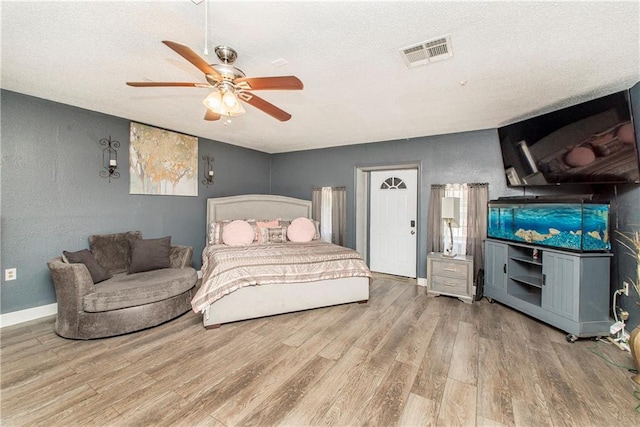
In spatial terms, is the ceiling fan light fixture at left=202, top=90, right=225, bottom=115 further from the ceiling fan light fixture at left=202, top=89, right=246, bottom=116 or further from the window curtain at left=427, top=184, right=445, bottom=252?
the window curtain at left=427, top=184, right=445, bottom=252

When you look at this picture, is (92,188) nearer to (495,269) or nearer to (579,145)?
(495,269)

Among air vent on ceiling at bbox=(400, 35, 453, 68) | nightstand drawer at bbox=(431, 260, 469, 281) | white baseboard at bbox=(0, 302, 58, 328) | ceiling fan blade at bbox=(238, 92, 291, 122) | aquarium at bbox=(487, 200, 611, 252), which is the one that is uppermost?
air vent on ceiling at bbox=(400, 35, 453, 68)

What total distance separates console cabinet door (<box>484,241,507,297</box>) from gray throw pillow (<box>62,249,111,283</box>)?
4.86m

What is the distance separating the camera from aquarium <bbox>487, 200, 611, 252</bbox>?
256 centimetres

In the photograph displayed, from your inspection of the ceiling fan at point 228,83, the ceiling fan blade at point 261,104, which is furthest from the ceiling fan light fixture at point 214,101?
the ceiling fan blade at point 261,104

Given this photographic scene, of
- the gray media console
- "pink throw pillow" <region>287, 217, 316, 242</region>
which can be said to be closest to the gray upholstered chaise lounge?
"pink throw pillow" <region>287, 217, 316, 242</region>

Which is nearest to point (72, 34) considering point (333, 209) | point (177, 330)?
point (177, 330)

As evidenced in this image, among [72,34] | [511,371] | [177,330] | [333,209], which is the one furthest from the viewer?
[333,209]

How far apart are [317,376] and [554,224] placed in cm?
300

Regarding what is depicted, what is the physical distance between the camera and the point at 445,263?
369 centimetres

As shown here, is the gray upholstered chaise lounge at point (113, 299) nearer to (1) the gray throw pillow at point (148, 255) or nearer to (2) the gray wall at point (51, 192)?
(1) the gray throw pillow at point (148, 255)

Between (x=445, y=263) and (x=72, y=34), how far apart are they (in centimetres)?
450

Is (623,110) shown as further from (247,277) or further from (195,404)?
(195,404)

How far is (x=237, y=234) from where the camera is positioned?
12.9ft
